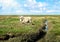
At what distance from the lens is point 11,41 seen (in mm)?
19125

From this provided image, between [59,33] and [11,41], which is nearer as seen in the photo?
[11,41]

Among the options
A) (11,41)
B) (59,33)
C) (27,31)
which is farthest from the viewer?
(59,33)

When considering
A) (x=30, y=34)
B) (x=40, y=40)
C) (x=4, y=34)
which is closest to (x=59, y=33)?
(x=40, y=40)

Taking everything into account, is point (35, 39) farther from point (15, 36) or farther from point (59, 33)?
point (59, 33)

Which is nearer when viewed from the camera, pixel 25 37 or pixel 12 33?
pixel 25 37

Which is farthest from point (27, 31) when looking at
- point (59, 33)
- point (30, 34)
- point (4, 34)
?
point (59, 33)

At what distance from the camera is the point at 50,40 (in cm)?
2148

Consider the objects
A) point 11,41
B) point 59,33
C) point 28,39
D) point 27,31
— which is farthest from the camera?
point 59,33

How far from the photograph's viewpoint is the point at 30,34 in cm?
2128

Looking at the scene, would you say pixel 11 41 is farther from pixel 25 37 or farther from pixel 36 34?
pixel 36 34

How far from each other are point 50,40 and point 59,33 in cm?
497

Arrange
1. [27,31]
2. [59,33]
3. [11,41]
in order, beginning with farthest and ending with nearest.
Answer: [59,33]
[27,31]
[11,41]

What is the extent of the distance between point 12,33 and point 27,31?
1.80 meters

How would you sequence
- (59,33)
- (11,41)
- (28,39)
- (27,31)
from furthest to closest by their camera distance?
(59,33)
(27,31)
(28,39)
(11,41)
